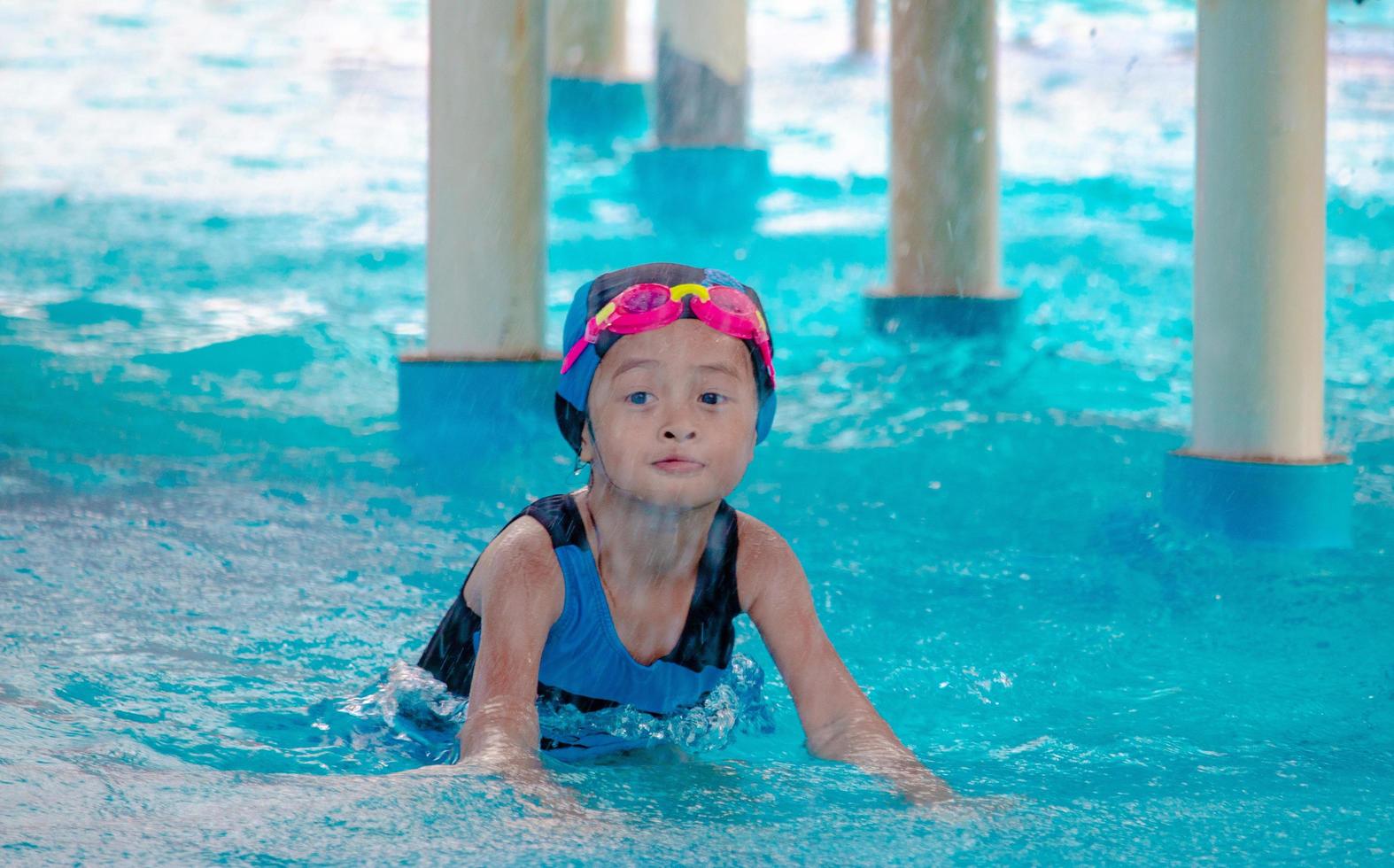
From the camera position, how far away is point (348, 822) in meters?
2.81

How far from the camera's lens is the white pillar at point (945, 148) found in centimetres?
887

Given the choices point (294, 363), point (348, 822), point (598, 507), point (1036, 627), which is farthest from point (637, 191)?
point (348, 822)

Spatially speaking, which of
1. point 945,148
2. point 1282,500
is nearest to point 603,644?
point 1282,500

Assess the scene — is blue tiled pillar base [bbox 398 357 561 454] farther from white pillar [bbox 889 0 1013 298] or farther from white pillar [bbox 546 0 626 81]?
white pillar [bbox 546 0 626 81]

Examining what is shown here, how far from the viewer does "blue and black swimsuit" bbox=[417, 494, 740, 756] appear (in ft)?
11.7

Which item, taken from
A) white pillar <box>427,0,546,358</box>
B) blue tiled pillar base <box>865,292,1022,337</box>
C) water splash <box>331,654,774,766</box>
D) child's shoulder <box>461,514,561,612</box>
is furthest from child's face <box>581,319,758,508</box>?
blue tiled pillar base <box>865,292,1022,337</box>

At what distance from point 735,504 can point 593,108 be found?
30.8 feet

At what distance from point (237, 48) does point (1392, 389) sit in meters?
15.6

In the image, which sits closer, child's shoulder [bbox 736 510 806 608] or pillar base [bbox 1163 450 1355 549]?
child's shoulder [bbox 736 510 806 608]

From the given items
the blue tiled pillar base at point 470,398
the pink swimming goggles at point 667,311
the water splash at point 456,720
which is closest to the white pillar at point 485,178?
the blue tiled pillar base at point 470,398

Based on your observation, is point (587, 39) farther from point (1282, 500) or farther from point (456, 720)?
point (456, 720)

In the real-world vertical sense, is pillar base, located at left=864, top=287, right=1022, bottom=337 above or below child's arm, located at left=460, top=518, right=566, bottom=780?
above

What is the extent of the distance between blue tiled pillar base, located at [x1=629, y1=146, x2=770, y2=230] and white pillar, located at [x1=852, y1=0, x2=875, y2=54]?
23.2 feet

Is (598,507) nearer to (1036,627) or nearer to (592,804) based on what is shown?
(592,804)
